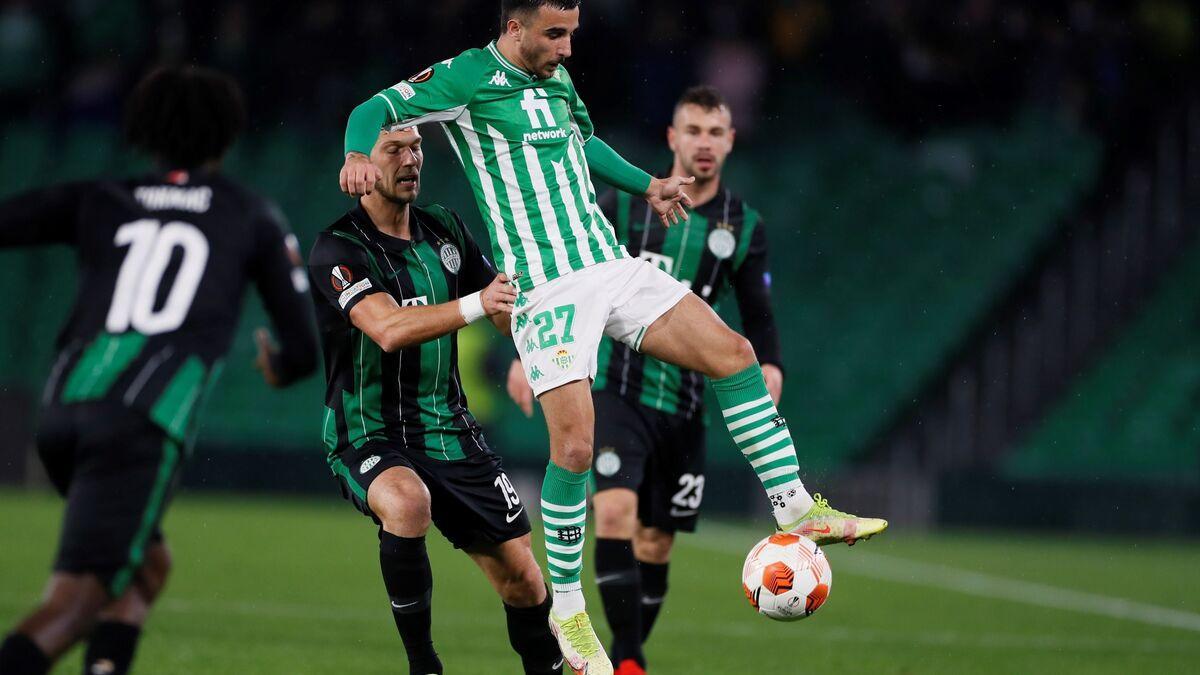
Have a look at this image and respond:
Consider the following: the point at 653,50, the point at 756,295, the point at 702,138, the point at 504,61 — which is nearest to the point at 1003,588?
the point at 756,295

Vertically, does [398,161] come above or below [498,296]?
above

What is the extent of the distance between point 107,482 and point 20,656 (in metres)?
0.50

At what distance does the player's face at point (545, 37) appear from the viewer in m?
5.71

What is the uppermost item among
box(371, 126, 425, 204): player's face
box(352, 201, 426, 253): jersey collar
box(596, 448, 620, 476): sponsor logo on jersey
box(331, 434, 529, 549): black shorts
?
box(371, 126, 425, 204): player's face

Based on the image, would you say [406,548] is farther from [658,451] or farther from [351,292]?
[658,451]

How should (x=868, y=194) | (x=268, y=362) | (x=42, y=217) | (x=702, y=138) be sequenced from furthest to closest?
(x=868, y=194), (x=702, y=138), (x=268, y=362), (x=42, y=217)

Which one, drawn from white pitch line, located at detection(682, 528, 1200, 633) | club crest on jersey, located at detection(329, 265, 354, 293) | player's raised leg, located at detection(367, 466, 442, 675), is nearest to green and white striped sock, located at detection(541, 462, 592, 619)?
player's raised leg, located at detection(367, 466, 442, 675)

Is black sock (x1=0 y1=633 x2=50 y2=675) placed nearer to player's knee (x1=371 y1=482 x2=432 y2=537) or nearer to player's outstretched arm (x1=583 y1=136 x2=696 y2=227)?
player's knee (x1=371 y1=482 x2=432 y2=537)

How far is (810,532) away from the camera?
230 inches

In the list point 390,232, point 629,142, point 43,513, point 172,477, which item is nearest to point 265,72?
point 629,142

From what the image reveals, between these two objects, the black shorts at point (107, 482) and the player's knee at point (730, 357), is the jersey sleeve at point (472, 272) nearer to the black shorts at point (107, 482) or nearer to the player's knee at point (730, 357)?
the player's knee at point (730, 357)

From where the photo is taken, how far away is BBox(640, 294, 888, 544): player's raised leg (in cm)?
579

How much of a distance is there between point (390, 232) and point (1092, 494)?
39.9 ft

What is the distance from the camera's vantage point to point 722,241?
7383 mm
